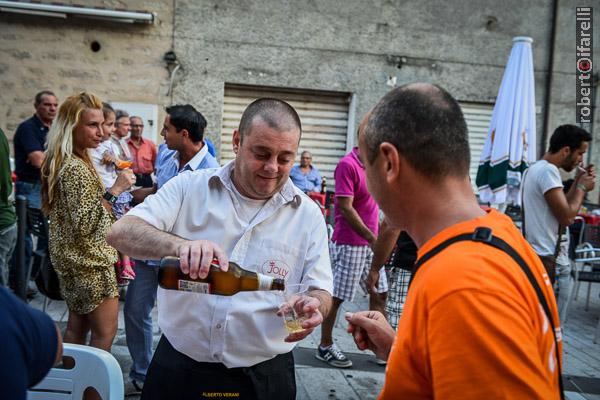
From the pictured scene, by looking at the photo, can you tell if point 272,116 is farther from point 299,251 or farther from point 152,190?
point 152,190

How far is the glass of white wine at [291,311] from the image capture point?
1.89 metres

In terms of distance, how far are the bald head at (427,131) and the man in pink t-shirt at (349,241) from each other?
3.30 meters

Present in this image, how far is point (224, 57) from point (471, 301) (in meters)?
10.9

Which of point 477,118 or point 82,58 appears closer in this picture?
point 82,58

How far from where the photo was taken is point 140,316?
3.95 meters

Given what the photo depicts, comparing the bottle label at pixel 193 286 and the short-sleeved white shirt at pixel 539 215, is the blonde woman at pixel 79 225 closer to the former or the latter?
the bottle label at pixel 193 286

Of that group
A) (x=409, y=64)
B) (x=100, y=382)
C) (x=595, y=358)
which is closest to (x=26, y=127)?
(x=100, y=382)

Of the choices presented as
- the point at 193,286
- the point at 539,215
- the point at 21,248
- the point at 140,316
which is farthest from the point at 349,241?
the point at 193,286

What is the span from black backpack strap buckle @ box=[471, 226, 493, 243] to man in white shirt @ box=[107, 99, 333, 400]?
2.86ft

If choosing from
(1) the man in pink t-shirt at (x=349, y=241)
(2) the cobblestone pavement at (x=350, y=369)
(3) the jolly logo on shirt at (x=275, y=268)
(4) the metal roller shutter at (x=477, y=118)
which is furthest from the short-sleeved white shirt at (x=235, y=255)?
(4) the metal roller shutter at (x=477, y=118)

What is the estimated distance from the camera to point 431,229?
1302 mm

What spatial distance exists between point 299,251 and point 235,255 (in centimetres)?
27

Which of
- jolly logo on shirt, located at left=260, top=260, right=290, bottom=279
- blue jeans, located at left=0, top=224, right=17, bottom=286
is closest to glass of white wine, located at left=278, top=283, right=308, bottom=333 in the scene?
jolly logo on shirt, located at left=260, top=260, right=290, bottom=279

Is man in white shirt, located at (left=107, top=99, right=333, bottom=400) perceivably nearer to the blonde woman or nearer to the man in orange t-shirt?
the man in orange t-shirt
